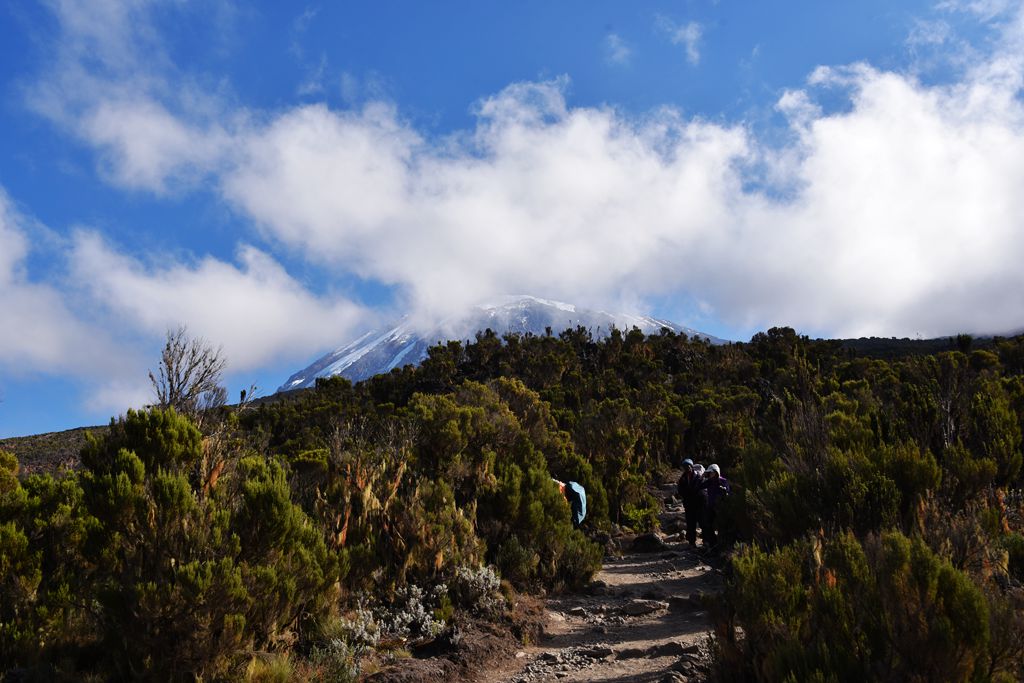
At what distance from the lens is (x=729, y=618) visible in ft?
14.4

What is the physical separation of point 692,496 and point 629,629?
4236mm

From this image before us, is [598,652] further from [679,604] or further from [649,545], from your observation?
[649,545]

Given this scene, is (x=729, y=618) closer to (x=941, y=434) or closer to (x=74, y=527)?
(x=74, y=527)

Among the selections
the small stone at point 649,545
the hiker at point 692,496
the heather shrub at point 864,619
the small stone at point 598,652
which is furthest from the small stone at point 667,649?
the small stone at point 649,545

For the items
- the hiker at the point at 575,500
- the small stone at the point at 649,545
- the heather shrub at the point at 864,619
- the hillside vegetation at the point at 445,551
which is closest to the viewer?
the heather shrub at the point at 864,619

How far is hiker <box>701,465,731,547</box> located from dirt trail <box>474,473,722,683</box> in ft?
1.40

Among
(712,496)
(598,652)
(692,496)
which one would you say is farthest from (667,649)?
(692,496)

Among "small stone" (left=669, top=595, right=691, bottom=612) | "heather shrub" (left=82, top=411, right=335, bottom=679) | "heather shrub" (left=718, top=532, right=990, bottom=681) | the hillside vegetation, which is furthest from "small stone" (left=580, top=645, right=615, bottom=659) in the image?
"heather shrub" (left=82, top=411, right=335, bottom=679)

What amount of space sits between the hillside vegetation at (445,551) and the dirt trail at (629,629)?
2.11 ft

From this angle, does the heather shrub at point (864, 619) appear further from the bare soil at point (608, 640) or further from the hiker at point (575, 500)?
the hiker at point (575, 500)

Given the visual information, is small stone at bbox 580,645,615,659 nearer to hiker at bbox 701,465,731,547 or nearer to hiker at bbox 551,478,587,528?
hiker at bbox 551,478,587,528

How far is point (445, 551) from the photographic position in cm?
732

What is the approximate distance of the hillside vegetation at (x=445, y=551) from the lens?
140 inches

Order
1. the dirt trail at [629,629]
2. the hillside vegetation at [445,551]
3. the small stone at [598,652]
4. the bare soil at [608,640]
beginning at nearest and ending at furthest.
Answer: the hillside vegetation at [445,551]
the bare soil at [608,640]
the dirt trail at [629,629]
the small stone at [598,652]
